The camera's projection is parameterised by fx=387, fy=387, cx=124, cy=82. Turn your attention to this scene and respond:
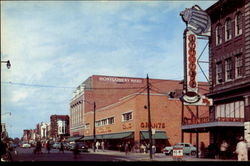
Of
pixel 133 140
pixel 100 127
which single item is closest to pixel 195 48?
pixel 133 140

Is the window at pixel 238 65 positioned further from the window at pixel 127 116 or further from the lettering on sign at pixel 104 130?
the lettering on sign at pixel 104 130

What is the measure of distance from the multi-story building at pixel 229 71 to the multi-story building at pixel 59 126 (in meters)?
102

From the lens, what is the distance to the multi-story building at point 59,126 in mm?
136375

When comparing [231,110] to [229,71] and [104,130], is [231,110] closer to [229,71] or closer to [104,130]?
[229,71]

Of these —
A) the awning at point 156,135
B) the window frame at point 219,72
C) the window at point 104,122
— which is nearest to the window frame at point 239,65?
the window frame at point 219,72

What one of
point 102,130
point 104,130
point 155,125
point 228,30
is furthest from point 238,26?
point 102,130

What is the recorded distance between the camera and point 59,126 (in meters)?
138

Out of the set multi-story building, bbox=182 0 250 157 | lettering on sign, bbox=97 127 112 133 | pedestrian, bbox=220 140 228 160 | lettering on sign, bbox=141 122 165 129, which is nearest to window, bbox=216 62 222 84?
multi-story building, bbox=182 0 250 157

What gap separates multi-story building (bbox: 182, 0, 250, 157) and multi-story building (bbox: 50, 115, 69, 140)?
10153cm

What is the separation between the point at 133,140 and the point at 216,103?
21442 millimetres

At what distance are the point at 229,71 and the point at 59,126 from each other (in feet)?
355

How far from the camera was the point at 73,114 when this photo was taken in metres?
115
